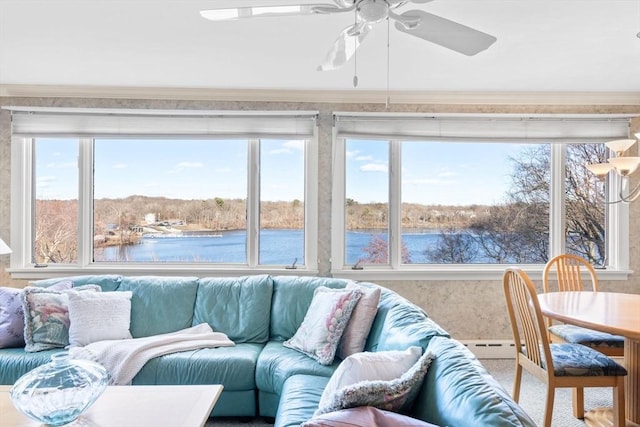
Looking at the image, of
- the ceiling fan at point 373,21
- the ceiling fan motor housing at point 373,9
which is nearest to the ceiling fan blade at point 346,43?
the ceiling fan at point 373,21

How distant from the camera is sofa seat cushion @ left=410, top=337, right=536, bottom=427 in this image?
3.69ft

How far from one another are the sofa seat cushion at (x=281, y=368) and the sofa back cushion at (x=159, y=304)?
0.73m

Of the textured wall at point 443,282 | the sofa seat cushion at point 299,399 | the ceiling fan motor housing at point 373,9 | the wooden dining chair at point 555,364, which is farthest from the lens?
the textured wall at point 443,282

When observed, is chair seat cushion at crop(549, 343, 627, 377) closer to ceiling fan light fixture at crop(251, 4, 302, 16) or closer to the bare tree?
the bare tree

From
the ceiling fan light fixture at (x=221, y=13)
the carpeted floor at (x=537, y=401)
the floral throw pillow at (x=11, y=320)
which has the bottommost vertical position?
the carpeted floor at (x=537, y=401)

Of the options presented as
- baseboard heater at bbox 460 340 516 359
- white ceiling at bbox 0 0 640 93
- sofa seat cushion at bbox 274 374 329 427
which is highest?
white ceiling at bbox 0 0 640 93

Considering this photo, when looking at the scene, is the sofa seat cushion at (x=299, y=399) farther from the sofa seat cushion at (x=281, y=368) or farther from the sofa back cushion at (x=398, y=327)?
the sofa back cushion at (x=398, y=327)

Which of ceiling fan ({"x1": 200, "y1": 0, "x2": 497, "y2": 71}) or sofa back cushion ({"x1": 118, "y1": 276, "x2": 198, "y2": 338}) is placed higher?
ceiling fan ({"x1": 200, "y1": 0, "x2": 497, "y2": 71})

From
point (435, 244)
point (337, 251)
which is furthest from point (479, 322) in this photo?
point (337, 251)

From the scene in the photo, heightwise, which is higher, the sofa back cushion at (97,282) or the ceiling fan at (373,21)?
the ceiling fan at (373,21)

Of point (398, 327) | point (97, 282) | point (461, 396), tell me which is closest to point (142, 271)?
point (97, 282)

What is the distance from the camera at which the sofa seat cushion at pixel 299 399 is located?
5.77 feet

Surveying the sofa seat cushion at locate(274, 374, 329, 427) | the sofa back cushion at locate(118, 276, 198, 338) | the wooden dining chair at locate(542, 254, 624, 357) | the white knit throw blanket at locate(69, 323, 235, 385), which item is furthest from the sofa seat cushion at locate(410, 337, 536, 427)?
the sofa back cushion at locate(118, 276, 198, 338)

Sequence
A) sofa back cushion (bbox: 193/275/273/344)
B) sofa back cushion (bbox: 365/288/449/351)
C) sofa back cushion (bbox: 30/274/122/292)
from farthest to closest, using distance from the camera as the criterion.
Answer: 1. sofa back cushion (bbox: 30/274/122/292)
2. sofa back cushion (bbox: 193/275/273/344)
3. sofa back cushion (bbox: 365/288/449/351)
